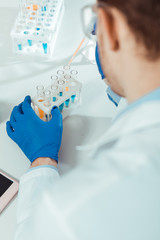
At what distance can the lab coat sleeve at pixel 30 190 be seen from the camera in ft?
2.60

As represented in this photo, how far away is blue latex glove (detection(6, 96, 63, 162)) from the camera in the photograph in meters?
1.00

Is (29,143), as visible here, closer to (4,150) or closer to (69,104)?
(4,150)

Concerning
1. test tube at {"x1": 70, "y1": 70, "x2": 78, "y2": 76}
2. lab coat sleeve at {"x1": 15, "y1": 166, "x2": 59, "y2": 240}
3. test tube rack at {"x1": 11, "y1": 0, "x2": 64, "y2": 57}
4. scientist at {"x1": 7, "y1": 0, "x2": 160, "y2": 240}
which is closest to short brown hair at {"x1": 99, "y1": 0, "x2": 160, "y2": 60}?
scientist at {"x1": 7, "y1": 0, "x2": 160, "y2": 240}

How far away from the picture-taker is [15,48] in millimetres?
1406

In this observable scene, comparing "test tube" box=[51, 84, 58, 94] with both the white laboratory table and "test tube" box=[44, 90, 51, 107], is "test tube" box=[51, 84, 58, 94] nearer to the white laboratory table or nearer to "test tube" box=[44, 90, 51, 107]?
"test tube" box=[44, 90, 51, 107]

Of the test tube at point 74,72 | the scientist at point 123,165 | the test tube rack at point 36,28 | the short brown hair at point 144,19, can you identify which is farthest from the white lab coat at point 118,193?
the test tube rack at point 36,28

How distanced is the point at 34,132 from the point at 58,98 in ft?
0.59

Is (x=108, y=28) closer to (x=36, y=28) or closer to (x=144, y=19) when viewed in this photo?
(x=144, y=19)

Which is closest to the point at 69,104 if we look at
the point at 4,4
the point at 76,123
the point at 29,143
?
the point at 76,123

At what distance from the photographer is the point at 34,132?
3.46 ft

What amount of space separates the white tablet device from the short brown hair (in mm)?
652

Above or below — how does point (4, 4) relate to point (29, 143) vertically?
above

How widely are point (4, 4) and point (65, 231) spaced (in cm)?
149

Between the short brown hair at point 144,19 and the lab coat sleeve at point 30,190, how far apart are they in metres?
0.47
